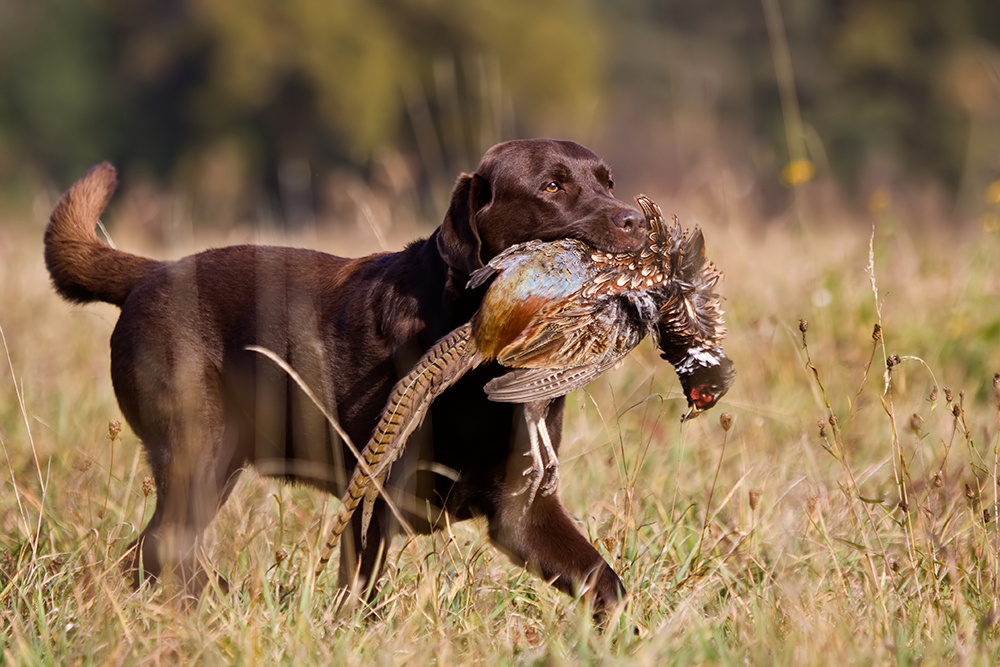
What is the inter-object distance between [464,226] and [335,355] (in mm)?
547

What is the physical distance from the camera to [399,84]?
26000 mm

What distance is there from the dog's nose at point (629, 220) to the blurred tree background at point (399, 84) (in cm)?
1997

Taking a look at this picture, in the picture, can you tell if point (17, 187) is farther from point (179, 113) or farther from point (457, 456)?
point (457, 456)

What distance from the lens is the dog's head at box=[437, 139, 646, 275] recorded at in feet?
10.3

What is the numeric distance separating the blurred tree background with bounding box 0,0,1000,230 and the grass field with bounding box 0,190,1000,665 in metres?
18.1

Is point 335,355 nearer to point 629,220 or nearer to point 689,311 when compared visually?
point 629,220

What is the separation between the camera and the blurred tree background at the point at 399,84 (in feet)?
84.1

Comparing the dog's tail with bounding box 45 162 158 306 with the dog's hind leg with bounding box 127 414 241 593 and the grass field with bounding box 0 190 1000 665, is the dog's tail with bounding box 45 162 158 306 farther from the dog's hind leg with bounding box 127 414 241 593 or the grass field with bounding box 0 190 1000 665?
the dog's hind leg with bounding box 127 414 241 593

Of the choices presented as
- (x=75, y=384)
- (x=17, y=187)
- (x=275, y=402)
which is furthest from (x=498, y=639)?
(x=17, y=187)

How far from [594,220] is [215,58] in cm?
2559

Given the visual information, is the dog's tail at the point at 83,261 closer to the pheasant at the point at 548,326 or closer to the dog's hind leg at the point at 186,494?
the dog's hind leg at the point at 186,494

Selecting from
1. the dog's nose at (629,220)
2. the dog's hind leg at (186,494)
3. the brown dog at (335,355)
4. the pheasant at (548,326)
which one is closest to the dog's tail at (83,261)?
the brown dog at (335,355)

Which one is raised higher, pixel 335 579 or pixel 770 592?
pixel 770 592

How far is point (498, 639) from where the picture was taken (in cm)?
259
